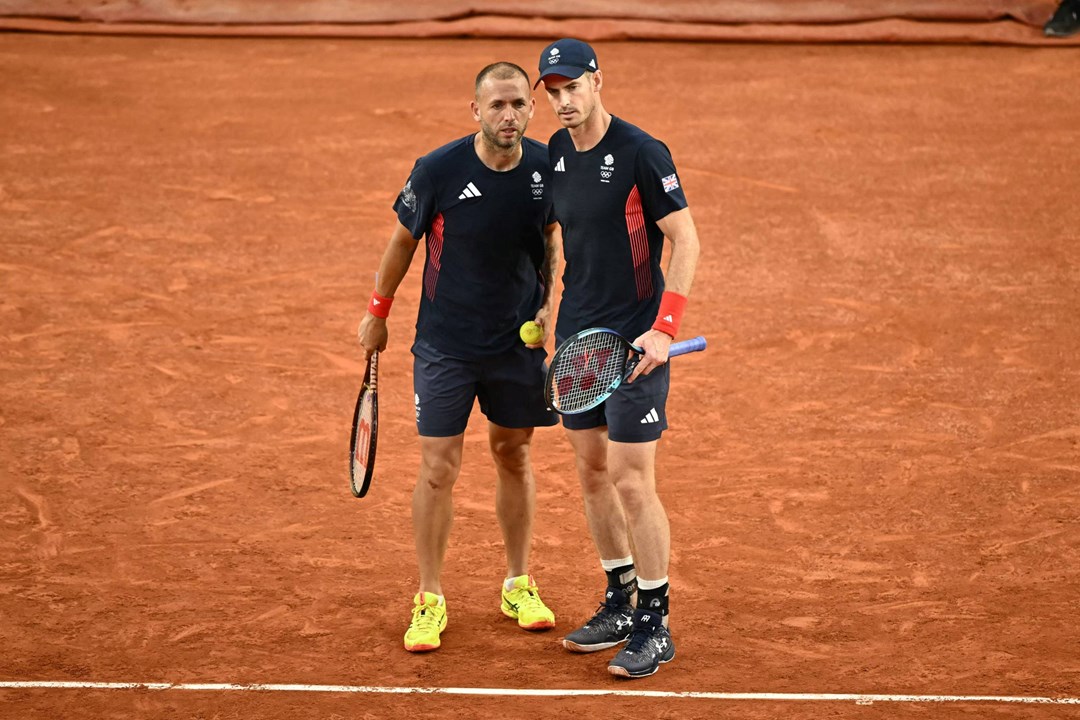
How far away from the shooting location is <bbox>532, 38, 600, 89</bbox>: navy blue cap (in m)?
5.48

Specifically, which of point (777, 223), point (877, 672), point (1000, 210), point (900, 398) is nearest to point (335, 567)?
point (877, 672)

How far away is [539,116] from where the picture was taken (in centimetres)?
1445

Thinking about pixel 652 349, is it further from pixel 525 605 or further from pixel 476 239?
pixel 525 605

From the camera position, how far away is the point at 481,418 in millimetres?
9141

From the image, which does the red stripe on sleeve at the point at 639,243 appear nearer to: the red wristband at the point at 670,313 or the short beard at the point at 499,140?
the red wristband at the point at 670,313

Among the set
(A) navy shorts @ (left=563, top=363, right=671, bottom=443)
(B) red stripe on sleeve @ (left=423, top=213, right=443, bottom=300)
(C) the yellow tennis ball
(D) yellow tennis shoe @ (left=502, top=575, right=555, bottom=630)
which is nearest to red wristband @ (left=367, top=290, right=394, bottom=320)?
(B) red stripe on sleeve @ (left=423, top=213, right=443, bottom=300)

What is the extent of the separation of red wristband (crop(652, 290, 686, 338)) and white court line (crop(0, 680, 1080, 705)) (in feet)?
4.70

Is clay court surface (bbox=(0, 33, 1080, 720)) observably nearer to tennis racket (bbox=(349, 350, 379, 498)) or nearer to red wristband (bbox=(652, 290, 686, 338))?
tennis racket (bbox=(349, 350, 379, 498))

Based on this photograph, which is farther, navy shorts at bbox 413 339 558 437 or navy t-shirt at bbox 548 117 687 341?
navy shorts at bbox 413 339 558 437

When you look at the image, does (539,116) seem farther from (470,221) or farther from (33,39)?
(470,221)

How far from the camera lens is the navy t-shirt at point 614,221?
5539 mm

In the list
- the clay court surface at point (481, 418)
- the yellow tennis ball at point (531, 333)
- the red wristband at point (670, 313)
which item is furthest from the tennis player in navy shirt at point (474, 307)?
the red wristband at point (670, 313)

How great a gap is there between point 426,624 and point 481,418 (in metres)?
3.08

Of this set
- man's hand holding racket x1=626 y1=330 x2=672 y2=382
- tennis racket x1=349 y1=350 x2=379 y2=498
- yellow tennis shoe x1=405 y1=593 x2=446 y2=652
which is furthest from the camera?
tennis racket x1=349 y1=350 x2=379 y2=498
